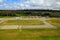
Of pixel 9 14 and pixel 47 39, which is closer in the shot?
pixel 47 39

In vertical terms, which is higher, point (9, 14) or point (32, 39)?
point (32, 39)

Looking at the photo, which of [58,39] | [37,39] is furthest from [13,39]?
[58,39]

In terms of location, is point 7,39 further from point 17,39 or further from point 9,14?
point 9,14

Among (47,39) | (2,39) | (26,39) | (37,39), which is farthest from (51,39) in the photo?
(2,39)

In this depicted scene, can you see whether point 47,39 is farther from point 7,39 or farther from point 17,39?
point 7,39

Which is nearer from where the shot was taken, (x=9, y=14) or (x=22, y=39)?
(x=22, y=39)

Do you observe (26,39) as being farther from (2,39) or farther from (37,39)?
(2,39)

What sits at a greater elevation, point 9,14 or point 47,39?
point 47,39

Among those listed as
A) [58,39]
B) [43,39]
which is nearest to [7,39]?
[43,39]
